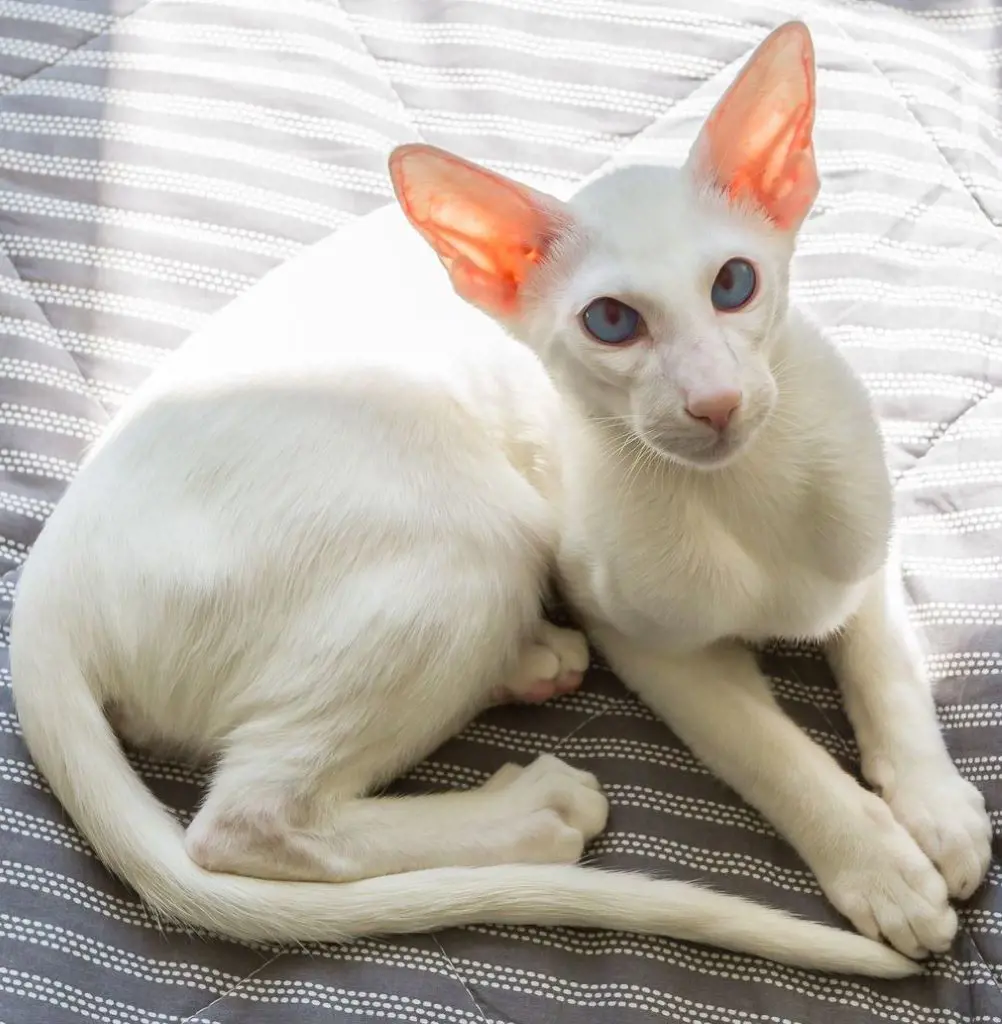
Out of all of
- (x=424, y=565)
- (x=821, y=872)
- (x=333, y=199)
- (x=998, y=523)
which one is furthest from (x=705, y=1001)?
(x=333, y=199)

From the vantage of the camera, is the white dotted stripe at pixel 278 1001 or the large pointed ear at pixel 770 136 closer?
the large pointed ear at pixel 770 136

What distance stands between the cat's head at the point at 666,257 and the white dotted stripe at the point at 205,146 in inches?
26.0

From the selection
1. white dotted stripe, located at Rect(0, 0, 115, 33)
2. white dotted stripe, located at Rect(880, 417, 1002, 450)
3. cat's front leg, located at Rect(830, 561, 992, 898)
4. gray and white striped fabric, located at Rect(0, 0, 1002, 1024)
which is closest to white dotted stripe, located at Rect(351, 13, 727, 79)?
gray and white striped fabric, located at Rect(0, 0, 1002, 1024)

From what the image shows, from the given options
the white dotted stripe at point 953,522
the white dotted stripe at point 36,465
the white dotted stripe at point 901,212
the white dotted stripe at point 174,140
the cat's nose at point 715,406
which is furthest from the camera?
the white dotted stripe at point 174,140

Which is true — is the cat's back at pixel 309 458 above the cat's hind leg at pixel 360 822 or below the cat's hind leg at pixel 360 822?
above

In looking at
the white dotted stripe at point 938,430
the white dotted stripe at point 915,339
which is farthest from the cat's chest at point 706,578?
the white dotted stripe at point 915,339

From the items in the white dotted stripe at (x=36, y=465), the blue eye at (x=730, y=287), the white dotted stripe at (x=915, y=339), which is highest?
the blue eye at (x=730, y=287)

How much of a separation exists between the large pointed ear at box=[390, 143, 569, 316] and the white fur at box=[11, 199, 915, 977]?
19cm

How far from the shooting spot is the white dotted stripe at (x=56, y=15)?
1867mm

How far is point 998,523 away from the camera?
1.40 meters

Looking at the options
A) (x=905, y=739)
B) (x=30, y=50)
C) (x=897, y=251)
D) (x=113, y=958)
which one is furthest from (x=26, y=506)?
(x=897, y=251)

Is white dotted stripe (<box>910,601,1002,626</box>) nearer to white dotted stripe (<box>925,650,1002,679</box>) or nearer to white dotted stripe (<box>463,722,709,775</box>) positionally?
white dotted stripe (<box>925,650,1002,679</box>)

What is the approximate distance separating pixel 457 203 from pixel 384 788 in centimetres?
60

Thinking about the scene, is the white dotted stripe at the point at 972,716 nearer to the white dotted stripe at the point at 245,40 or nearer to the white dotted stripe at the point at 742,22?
the white dotted stripe at the point at 742,22
